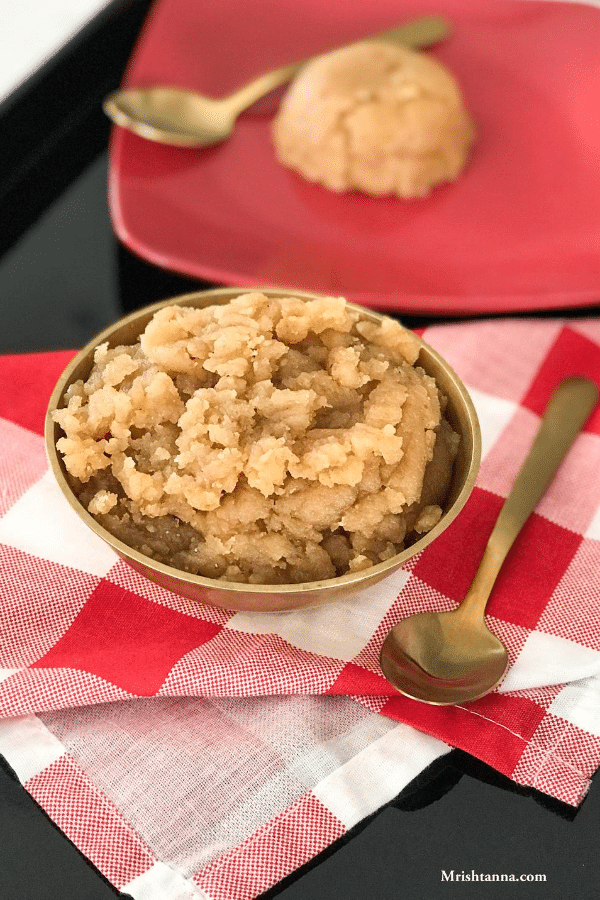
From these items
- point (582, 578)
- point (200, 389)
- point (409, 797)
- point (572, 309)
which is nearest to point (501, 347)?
point (572, 309)

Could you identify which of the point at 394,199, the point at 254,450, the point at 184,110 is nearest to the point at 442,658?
the point at 254,450

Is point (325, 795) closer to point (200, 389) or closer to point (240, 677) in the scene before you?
point (240, 677)

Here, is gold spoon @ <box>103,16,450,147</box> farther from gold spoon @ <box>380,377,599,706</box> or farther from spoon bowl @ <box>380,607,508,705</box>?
spoon bowl @ <box>380,607,508,705</box>

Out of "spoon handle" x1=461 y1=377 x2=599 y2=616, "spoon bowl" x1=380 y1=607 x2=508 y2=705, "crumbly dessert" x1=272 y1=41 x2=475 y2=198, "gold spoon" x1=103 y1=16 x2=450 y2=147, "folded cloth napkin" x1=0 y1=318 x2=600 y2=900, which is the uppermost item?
"crumbly dessert" x1=272 y1=41 x2=475 y2=198

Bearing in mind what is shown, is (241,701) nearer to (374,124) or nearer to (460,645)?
(460,645)

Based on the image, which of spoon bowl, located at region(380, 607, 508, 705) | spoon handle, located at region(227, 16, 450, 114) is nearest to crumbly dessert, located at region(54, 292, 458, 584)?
spoon bowl, located at region(380, 607, 508, 705)
